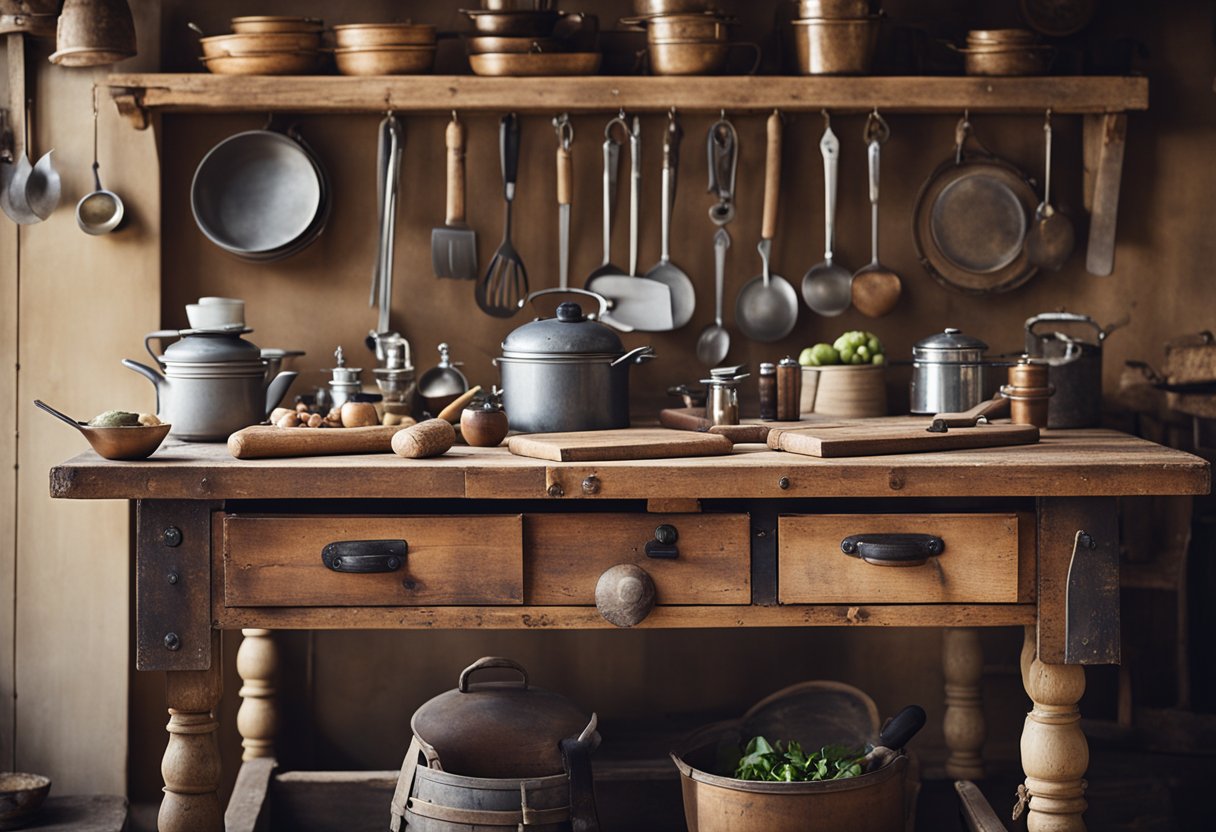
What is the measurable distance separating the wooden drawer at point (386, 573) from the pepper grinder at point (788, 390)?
806 millimetres

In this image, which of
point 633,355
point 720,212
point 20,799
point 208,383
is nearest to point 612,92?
point 720,212

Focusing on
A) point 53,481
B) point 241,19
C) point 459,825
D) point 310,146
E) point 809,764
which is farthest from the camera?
point 310,146

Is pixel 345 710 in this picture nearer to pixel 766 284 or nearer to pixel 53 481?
pixel 53 481

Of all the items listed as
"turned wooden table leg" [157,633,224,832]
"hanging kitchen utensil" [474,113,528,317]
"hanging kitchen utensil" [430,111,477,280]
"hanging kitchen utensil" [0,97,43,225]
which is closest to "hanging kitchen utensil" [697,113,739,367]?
"hanging kitchen utensil" [474,113,528,317]

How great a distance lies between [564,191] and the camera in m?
3.14

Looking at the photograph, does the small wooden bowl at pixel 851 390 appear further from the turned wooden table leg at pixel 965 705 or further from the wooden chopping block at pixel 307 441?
the wooden chopping block at pixel 307 441

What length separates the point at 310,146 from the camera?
3211 millimetres

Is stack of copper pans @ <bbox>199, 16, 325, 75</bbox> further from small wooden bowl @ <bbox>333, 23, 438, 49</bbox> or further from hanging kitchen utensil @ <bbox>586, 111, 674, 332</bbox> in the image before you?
hanging kitchen utensil @ <bbox>586, 111, 674, 332</bbox>

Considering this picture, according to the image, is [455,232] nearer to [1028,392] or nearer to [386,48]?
[386,48]

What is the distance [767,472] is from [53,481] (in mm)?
1242

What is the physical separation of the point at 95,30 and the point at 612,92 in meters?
1.14

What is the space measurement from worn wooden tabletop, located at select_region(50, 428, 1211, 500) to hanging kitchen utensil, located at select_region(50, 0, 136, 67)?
1.08 meters

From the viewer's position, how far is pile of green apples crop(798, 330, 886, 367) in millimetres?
3059

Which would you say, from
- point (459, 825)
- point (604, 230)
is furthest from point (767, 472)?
point (604, 230)
